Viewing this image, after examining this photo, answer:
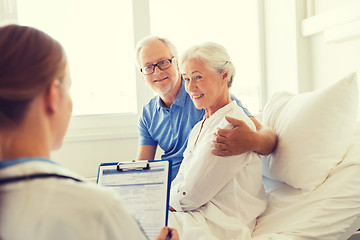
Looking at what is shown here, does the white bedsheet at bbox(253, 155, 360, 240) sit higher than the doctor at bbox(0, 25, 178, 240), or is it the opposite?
the doctor at bbox(0, 25, 178, 240)

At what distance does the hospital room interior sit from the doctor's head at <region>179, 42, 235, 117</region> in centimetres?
27

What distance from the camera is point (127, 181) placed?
49.8 inches

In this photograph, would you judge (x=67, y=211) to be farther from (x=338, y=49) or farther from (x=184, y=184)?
(x=338, y=49)

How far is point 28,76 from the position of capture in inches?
23.7

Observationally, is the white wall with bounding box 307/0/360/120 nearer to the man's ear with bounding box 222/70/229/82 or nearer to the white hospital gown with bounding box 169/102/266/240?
the man's ear with bounding box 222/70/229/82

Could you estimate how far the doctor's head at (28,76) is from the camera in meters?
0.60

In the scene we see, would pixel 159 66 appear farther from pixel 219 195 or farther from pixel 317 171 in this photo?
A: pixel 317 171

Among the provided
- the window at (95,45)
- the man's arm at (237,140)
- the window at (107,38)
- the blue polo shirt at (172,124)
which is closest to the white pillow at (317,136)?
the man's arm at (237,140)

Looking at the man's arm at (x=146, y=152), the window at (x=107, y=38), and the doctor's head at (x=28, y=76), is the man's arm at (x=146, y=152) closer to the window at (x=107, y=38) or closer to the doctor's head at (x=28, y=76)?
the window at (x=107, y=38)

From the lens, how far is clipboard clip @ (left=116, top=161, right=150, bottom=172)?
126 centimetres

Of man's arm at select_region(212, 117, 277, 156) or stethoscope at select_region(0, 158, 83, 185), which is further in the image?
man's arm at select_region(212, 117, 277, 156)

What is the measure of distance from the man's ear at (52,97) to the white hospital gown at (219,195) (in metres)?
0.80

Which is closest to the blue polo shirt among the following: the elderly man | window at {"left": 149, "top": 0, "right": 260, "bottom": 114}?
the elderly man

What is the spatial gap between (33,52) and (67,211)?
0.87 ft
